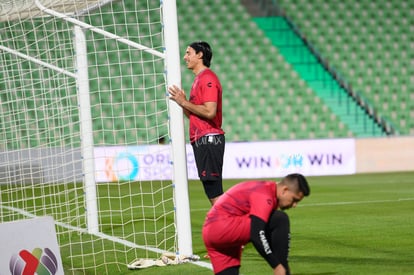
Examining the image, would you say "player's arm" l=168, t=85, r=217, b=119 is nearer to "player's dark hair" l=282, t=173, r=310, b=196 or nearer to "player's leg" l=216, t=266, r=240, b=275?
"player's leg" l=216, t=266, r=240, b=275

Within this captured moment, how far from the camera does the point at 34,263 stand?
6723 millimetres

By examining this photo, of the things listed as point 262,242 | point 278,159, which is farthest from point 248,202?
point 278,159

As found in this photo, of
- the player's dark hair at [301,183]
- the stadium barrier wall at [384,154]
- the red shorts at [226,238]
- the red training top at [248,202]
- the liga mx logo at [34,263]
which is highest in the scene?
the player's dark hair at [301,183]

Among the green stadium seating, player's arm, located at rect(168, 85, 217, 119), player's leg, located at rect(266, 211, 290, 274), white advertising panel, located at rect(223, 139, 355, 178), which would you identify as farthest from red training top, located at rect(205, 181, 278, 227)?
the green stadium seating

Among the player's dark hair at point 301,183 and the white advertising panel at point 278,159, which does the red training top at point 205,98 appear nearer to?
the player's dark hair at point 301,183

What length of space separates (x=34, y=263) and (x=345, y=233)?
417 centimetres

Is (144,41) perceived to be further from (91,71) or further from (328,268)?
(328,268)

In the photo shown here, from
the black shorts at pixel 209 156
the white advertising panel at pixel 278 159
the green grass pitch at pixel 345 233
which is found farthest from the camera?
the white advertising panel at pixel 278 159

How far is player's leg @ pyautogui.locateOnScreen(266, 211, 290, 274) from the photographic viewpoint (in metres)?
5.48

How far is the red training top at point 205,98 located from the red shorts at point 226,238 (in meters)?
2.14

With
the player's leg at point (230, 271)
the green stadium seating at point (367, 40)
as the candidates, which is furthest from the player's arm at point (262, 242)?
the green stadium seating at point (367, 40)

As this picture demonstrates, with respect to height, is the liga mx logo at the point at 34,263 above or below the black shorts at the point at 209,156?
below

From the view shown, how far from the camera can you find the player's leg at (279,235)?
5.48 m

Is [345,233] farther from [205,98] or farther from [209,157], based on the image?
[205,98]
